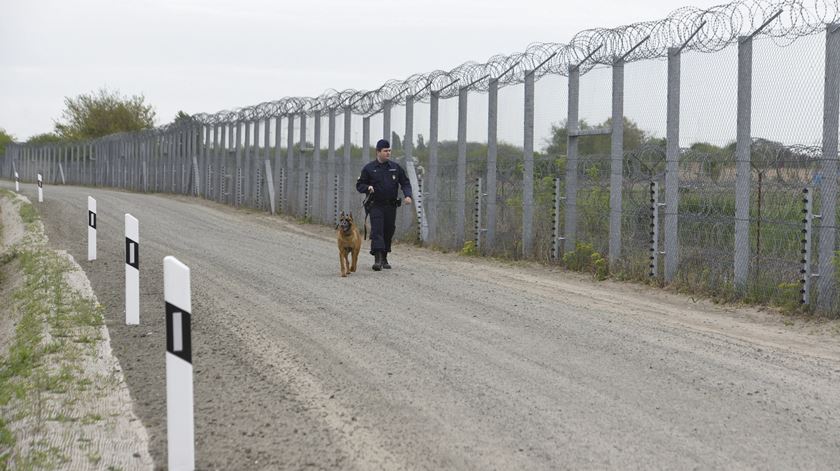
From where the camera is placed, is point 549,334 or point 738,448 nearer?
point 738,448

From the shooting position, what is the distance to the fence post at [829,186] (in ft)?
35.2

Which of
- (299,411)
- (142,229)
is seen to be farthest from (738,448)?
(142,229)

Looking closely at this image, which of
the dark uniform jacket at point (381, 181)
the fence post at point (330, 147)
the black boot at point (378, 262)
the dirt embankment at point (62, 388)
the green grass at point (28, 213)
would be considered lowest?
the dirt embankment at point (62, 388)

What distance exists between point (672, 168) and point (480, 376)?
22.7 ft

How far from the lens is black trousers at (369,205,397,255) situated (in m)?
14.5

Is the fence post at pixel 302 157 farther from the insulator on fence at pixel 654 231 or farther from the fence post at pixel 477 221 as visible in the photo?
the insulator on fence at pixel 654 231

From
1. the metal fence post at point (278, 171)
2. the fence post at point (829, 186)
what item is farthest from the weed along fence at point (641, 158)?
the metal fence post at point (278, 171)

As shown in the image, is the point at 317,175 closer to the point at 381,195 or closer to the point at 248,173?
the point at 248,173

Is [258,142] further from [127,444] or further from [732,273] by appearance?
[127,444]

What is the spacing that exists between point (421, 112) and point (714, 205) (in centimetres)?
997

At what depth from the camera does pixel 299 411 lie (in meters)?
6.43

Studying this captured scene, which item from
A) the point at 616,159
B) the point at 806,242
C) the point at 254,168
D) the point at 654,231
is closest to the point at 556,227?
the point at 616,159

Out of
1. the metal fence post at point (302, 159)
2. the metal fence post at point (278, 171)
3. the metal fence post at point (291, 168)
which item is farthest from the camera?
the metal fence post at point (278, 171)

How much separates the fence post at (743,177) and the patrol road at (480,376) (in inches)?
25.0
